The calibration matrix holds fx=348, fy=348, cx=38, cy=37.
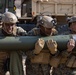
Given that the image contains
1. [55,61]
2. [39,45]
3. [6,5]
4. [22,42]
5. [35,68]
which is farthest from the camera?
[6,5]

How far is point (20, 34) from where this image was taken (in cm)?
582

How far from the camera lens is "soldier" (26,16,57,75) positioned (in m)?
5.42

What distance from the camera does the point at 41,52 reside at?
567cm

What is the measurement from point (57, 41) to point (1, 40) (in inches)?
35.0

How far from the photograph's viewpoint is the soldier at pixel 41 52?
5418 millimetres

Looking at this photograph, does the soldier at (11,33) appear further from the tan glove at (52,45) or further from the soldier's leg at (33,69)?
the tan glove at (52,45)

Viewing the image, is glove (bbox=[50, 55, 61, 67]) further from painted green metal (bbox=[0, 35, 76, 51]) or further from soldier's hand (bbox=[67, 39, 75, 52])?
soldier's hand (bbox=[67, 39, 75, 52])

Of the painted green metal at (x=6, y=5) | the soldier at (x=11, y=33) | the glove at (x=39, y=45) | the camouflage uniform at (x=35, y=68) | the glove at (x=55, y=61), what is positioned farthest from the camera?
the painted green metal at (x=6, y=5)

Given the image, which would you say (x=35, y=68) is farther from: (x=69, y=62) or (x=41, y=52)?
(x=69, y=62)

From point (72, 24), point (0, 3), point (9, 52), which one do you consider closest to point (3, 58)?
point (9, 52)

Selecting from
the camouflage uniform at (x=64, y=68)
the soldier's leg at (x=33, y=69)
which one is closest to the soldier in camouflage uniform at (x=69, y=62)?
the camouflage uniform at (x=64, y=68)

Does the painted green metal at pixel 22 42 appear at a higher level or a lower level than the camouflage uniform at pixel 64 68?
higher

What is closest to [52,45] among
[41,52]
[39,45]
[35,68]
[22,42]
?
[39,45]

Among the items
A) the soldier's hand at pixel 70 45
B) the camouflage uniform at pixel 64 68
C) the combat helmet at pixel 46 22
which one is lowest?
the camouflage uniform at pixel 64 68
